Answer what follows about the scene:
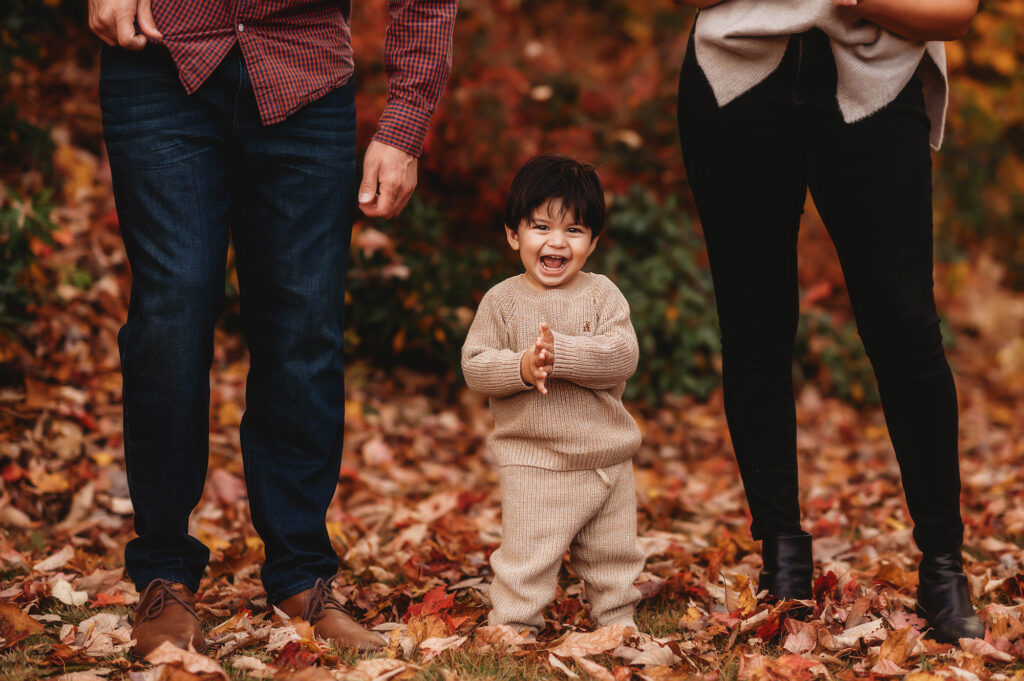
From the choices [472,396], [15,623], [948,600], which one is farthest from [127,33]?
[472,396]

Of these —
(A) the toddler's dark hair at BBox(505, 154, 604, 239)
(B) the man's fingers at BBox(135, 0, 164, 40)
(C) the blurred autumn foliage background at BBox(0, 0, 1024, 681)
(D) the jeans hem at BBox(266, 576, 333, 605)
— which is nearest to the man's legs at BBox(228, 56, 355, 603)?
(D) the jeans hem at BBox(266, 576, 333, 605)

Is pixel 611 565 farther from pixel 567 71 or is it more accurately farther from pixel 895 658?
pixel 567 71

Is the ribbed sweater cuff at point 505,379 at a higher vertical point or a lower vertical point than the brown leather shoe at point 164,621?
higher

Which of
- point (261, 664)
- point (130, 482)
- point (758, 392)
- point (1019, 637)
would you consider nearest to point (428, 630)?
point (261, 664)

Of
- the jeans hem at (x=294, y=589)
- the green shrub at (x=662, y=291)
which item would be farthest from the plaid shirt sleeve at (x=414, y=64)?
the green shrub at (x=662, y=291)

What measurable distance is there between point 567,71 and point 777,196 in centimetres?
473

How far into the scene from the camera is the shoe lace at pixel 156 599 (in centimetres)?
243

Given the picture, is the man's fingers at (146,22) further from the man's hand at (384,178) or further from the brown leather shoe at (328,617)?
the brown leather shoe at (328,617)

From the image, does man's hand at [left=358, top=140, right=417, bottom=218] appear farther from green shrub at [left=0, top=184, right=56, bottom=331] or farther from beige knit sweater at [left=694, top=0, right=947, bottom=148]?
green shrub at [left=0, top=184, right=56, bottom=331]

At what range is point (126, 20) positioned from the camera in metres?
2.28

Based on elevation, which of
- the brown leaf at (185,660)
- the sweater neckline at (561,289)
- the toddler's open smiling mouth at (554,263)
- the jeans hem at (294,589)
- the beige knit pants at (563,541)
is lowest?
the brown leaf at (185,660)

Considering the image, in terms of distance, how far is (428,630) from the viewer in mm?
2555

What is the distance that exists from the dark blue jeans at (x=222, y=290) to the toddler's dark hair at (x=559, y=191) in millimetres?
460

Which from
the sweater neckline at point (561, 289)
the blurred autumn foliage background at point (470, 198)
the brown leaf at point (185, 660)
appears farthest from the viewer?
the blurred autumn foliage background at point (470, 198)
